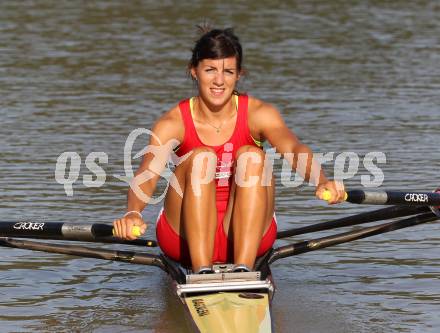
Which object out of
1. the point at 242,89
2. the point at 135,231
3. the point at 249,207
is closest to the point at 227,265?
the point at 249,207

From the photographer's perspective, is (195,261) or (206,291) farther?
(195,261)

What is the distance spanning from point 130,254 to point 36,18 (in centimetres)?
1765

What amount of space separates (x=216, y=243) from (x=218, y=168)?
52 centimetres

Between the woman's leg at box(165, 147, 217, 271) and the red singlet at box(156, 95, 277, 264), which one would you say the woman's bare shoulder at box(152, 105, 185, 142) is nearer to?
the red singlet at box(156, 95, 277, 264)

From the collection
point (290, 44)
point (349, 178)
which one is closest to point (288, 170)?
point (349, 178)

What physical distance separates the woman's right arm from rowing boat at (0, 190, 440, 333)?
0.28 m

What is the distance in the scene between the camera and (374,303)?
832 cm

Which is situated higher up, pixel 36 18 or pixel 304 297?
pixel 36 18

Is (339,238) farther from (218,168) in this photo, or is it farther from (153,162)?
(153,162)

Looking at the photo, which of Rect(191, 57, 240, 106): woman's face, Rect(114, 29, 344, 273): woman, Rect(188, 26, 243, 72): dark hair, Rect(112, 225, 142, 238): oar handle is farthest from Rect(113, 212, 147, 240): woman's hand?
Rect(188, 26, 243, 72): dark hair

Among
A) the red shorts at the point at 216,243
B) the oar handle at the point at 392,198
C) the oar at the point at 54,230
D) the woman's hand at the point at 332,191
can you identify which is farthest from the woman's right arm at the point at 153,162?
the oar handle at the point at 392,198

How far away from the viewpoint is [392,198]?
8008mm

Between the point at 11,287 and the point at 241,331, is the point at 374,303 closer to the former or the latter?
the point at 241,331

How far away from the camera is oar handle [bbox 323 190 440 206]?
780 centimetres
